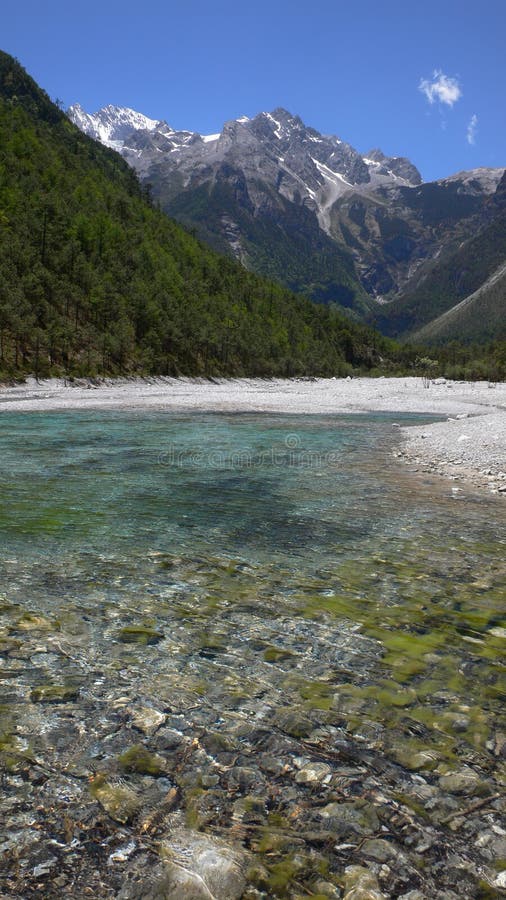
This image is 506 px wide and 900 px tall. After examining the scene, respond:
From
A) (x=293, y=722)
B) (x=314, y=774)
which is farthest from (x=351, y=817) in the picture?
(x=293, y=722)

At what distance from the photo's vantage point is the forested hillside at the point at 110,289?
266 feet

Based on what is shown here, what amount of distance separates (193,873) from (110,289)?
104 m

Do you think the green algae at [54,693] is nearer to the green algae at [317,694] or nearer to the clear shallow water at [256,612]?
the clear shallow water at [256,612]

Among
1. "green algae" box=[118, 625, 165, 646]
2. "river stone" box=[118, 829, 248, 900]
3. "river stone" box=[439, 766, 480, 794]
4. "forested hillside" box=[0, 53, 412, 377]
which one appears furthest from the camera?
"forested hillside" box=[0, 53, 412, 377]

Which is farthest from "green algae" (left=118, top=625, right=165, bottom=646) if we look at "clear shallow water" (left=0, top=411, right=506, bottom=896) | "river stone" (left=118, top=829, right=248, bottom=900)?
"river stone" (left=118, top=829, right=248, bottom=900)

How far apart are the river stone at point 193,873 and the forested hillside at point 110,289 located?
69147mm

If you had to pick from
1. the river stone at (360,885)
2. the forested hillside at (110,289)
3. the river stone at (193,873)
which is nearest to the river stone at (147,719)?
the river stone at (193,873)

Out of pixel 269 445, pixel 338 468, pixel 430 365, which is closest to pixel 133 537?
pixel 338 468

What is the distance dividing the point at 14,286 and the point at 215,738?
86.8 m

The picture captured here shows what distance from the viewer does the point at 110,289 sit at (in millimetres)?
98625

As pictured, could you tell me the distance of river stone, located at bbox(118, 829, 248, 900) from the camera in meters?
3.45

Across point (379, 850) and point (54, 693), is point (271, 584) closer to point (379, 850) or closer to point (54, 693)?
point (54, 693)

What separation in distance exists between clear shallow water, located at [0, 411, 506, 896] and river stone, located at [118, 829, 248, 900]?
91cm

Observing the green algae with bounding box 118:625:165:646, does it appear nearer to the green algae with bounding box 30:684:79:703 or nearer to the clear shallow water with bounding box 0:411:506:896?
the clear shallow water with bounding box 0:411:506:896
